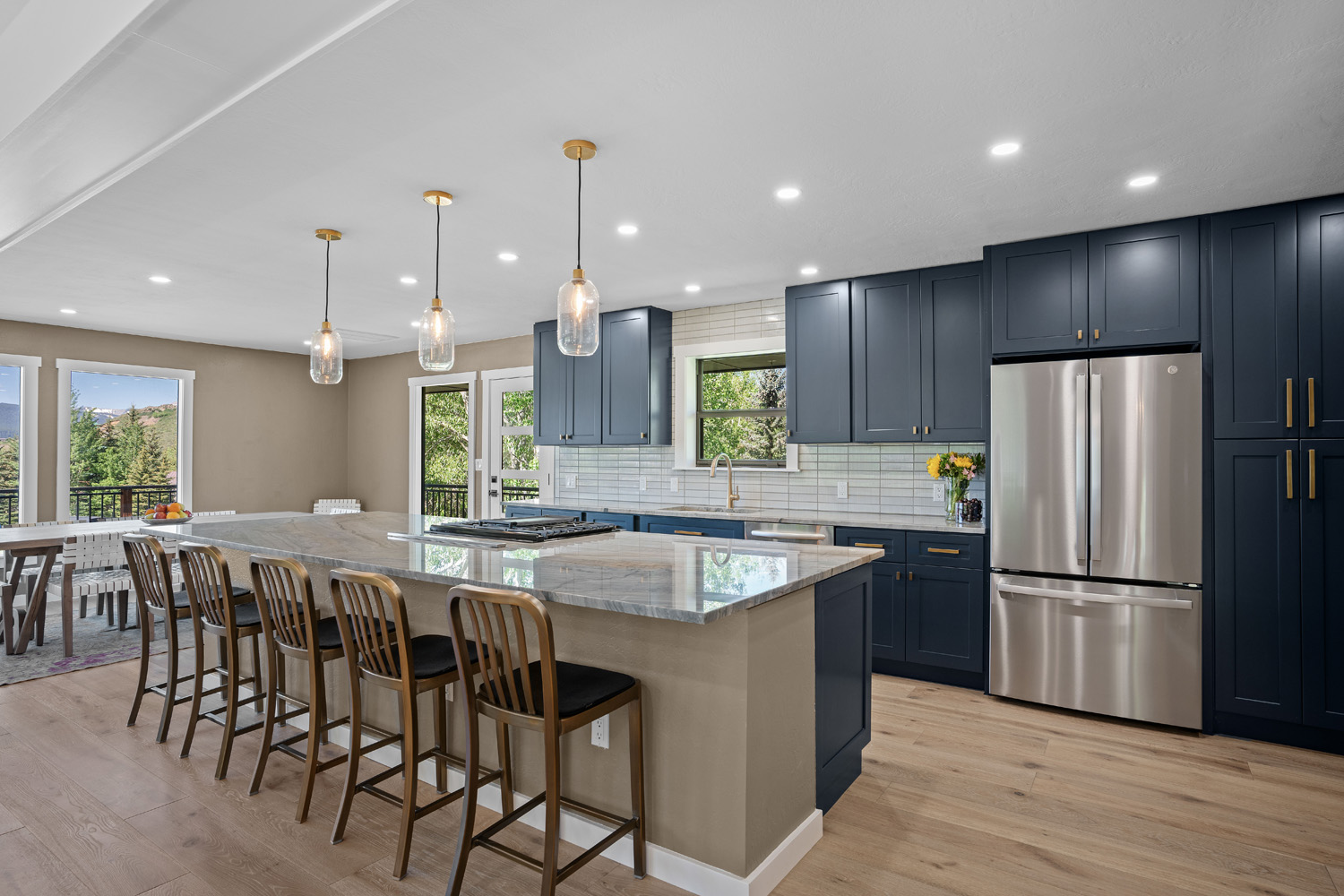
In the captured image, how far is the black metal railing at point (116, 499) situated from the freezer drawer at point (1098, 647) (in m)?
7.04

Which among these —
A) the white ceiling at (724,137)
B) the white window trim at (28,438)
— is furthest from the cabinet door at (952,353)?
the white window trim at (28,438)

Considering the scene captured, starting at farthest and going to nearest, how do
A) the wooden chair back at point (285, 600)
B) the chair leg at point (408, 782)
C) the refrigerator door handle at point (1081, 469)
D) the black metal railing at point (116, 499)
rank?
the black metal railing at point (116, 499), the refrigerator door handle at point (1081, 469), the wooden chair back at point (285, 600), the chair leg at point (408, 782)

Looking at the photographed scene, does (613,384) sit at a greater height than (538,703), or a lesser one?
greater

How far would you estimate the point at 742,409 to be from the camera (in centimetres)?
548

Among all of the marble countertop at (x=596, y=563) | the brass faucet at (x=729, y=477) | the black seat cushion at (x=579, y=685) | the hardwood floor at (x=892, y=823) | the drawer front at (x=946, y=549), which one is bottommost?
the hardwood floor at (x=892, y=823)

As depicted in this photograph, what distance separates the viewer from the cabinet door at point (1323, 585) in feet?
10.1

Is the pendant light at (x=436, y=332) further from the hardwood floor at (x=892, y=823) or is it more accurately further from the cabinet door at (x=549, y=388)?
the cabinet door at (x=549, y=388)

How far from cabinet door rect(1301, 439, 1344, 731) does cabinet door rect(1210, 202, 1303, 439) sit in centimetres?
19

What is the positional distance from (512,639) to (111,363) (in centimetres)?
614

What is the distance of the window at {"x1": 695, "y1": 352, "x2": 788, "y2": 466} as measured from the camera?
5.34 m

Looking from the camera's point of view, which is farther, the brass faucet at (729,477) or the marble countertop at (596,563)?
the brass faucet at (729,477)

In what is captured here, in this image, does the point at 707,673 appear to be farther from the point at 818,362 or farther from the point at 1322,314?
the point at 1322,314

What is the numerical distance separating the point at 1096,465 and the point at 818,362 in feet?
5.72

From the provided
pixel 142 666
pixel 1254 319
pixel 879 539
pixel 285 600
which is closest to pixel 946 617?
pixel 879 539
